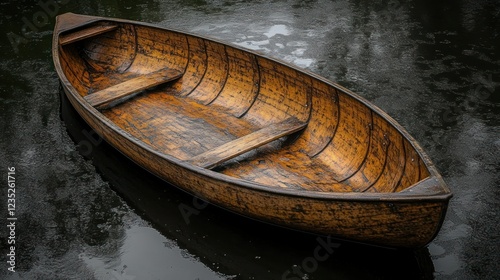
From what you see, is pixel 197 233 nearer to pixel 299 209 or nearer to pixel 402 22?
pixel 299 209

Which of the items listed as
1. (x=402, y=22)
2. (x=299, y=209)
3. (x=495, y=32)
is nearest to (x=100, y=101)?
(x=299, y=209)

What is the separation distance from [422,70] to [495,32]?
189 centimetres

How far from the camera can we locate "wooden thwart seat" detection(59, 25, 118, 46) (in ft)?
24.6

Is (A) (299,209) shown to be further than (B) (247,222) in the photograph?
No

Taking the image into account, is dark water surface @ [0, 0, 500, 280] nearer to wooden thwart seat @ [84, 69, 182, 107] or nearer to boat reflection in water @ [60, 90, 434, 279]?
boat reflection in water @ [60, 90, 434, 279]

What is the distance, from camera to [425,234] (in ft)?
13.3

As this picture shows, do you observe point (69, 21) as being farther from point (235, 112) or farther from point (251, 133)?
point (251, 133)

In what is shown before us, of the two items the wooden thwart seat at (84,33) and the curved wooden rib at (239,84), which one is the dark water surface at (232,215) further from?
the curved wooden rib at (239,84)

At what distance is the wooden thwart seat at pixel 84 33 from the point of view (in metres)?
7.50

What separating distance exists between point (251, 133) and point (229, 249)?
129cm
